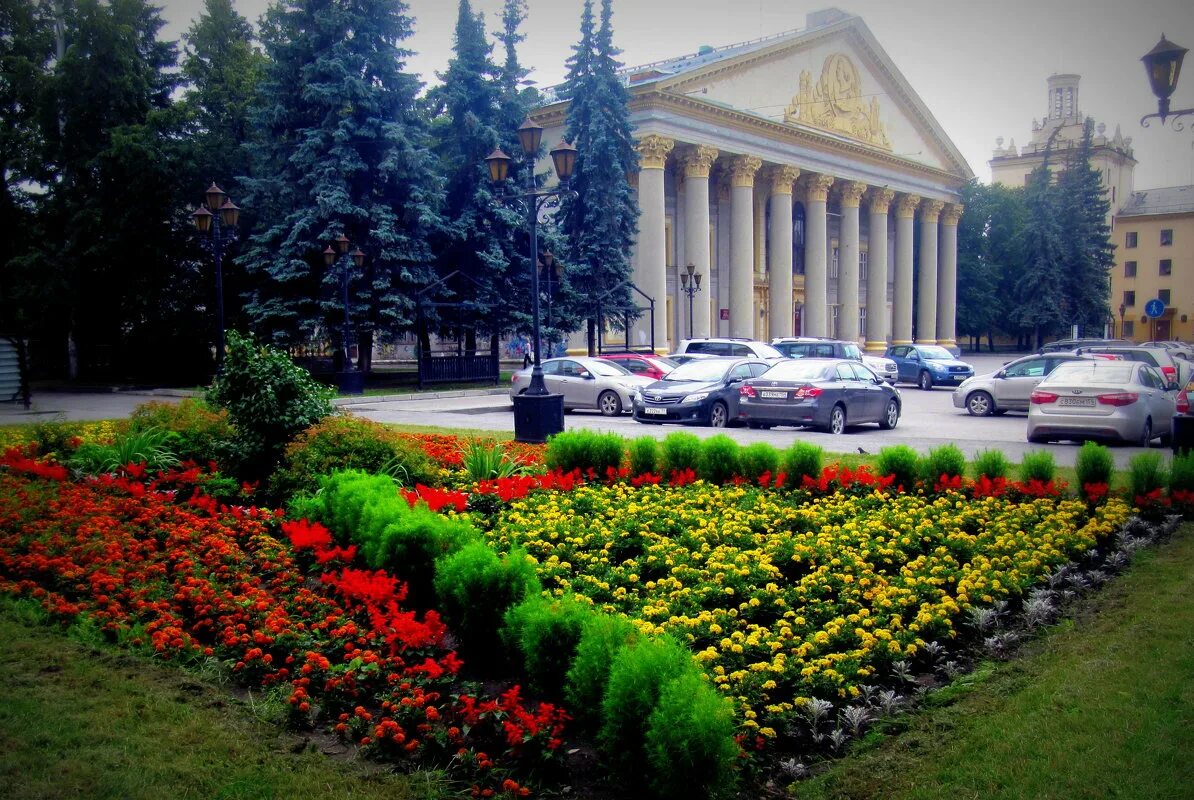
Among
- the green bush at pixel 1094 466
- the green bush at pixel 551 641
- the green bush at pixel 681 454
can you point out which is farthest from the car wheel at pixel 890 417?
the green bush at pixel 551 641

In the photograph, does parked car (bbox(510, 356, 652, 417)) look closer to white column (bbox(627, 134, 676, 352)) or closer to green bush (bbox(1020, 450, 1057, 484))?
green bush (bbox(1020, 450, 1057, 484))

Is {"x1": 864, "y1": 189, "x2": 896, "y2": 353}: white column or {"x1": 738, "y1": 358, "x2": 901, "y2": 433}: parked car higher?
{"x1": 864, "y1": 189, "x2": 896, "y2": 353}: white column

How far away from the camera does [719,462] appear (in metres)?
10.6

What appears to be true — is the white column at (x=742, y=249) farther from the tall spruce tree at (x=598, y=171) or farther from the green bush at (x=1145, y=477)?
the green bush at (x=1145, y=477)

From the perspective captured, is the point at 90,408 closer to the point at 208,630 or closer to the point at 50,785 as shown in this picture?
the point at 208,630

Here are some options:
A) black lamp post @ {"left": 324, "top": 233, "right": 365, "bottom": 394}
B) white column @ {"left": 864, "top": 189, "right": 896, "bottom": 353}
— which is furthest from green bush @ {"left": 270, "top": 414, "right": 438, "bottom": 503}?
white column @ {"left": 864, "top": 189, "right": 896, "bottom": 353}

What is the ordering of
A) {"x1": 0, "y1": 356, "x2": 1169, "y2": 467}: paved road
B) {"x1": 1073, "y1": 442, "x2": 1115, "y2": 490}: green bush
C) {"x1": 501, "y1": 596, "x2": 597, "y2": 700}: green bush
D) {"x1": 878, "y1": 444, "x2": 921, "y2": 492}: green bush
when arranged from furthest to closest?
{"x1": 0, "y1": 356, "x2": 1169, "y2": 467}: paved road
{"x1": 878, "y1": 444, "x2": 921, "y2": 492}: green bush
{"x1": 1073, "y1": 442, "x2": 1115, "y2": 490}: green bush
{"x1": 501, "y1": 596, "x2": 597, "y2": 700}: green bush

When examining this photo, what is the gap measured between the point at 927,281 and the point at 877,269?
895cm

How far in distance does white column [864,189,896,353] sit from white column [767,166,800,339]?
11133 mm

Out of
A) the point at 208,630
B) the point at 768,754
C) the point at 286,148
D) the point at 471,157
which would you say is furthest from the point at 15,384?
the point at 768,754

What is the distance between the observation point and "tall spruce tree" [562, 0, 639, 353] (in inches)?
1497

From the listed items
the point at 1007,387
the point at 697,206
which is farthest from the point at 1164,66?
the point at 697,206

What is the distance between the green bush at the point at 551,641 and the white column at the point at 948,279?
219ft

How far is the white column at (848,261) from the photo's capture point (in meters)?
55.7
